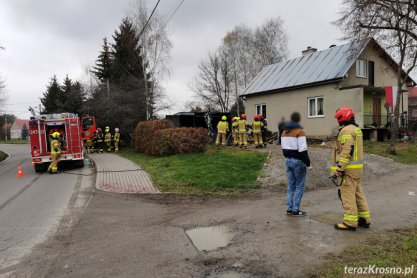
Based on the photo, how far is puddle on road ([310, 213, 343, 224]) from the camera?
5973 millimetres

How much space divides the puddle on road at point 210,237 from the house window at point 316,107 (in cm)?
1698

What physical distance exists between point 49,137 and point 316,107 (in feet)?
49.7

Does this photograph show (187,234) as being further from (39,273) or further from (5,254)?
(5,254)

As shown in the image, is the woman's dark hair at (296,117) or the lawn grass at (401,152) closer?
the woman's dark hair at (296,117)

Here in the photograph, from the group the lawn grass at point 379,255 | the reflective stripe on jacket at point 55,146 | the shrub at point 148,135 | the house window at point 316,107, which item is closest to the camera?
the lawn grass at point 379,255

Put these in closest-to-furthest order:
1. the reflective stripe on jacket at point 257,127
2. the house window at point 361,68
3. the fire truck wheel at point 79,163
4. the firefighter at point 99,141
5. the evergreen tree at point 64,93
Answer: the reflective stripe on jacket at point 257,127 < the fire truck wheel at point 79,163 < the house window at point 361,68 < the firefighter at point 99,141 < the evergreen tree at point 64,93

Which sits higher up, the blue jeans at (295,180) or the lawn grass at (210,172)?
the blue jeans at (295,180)

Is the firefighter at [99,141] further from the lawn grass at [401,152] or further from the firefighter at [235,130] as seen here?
the lawn grass at [401,152]

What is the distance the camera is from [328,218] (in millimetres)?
6195

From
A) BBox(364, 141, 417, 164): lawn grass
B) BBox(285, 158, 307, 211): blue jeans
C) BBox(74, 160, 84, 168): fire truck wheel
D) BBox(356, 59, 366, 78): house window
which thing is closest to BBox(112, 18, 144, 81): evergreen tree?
BBox(74, 160, 84, 168): fire truck wheel

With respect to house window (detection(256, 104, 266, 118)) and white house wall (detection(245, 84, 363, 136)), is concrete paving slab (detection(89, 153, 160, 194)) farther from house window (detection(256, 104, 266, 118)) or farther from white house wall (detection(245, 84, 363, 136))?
house window (detection(256, 104, 266, 118))

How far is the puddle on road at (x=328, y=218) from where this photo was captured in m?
5.97

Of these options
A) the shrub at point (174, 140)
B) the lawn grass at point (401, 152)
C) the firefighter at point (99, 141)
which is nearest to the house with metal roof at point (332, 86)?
the lawn grass at point (401, 152)

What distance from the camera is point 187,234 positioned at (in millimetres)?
5691
